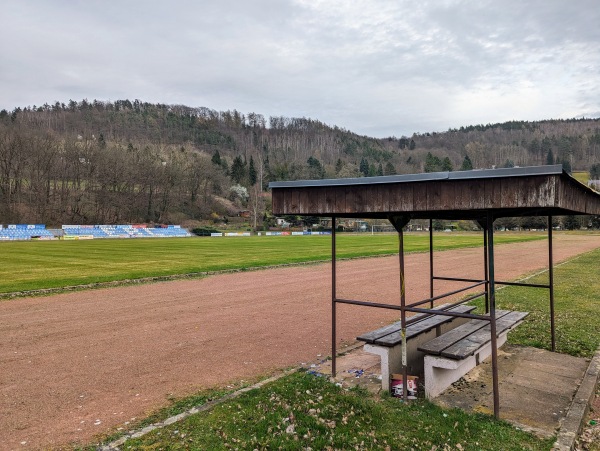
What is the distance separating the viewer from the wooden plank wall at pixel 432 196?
4.45 metres

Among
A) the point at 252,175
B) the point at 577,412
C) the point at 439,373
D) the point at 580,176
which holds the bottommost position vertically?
the point at 577,412

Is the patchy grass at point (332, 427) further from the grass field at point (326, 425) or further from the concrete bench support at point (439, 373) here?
the concrete bench support at point (439, 373)

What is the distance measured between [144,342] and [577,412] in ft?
25.5

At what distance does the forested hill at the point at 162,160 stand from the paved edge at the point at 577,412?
8765 cm

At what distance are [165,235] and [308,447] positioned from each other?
73588 millimetres

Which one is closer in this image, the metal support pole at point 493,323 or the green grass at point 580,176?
the metal support pole at point 493,323

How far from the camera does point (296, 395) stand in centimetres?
586

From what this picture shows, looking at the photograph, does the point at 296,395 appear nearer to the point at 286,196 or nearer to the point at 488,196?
the point at 286,196

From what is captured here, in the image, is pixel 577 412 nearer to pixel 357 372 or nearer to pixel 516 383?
pixel 516 383

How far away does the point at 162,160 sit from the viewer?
363 ft

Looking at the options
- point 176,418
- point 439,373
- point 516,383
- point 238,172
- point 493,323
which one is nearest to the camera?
point 176,418

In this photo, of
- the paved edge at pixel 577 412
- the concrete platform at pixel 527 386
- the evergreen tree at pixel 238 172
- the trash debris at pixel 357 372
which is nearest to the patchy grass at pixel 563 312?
the concrete platform at pixel 527 386

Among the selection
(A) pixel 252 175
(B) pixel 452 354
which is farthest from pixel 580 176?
(A) pixel 252 175

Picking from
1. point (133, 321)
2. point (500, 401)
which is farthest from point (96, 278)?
point (500, 401)
